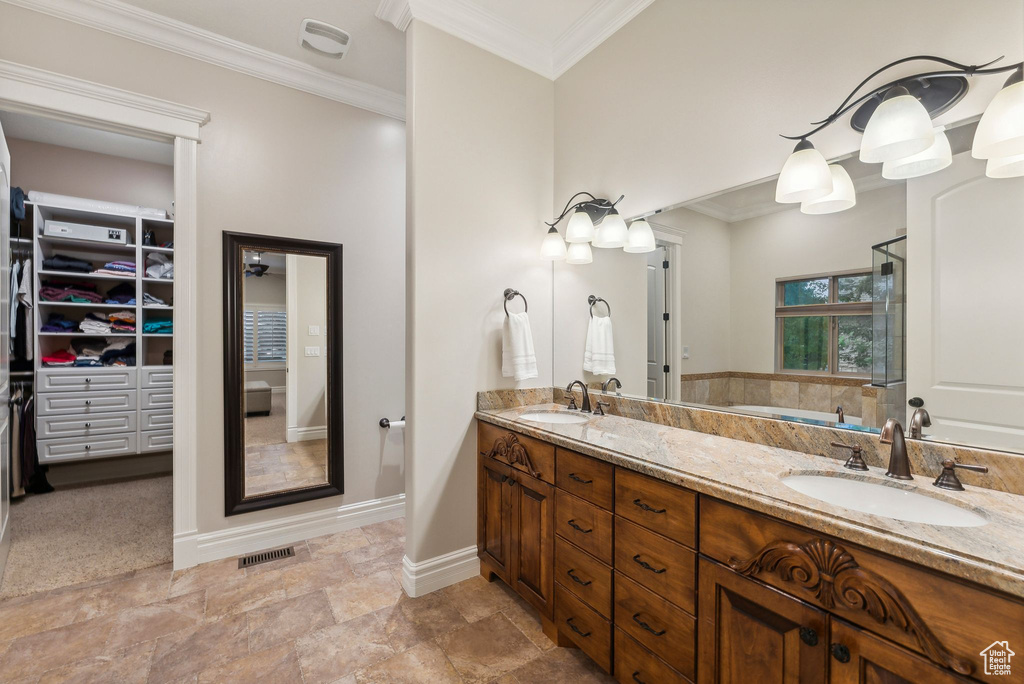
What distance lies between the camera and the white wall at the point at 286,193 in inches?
89.0

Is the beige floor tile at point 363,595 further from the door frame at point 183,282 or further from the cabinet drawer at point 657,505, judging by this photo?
the cabinet drawer at point 657,505

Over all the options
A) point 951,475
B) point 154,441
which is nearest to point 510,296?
point 951,475

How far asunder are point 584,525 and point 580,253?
1458 mm

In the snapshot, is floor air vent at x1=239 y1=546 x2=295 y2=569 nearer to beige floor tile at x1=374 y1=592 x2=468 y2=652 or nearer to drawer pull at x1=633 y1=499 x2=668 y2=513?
beige floor tile at x1=374 y1=592 x2=468 y2=652

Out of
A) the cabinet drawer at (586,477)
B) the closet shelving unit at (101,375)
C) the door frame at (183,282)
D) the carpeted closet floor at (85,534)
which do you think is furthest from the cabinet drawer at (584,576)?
the closet shelving unit at (101,375)

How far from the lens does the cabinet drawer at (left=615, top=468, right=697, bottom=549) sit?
4.10 ft

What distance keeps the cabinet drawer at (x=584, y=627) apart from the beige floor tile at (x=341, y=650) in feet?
2.33

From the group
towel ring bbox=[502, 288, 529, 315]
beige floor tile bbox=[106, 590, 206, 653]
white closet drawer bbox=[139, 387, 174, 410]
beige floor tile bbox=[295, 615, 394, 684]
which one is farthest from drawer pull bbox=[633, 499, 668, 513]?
white closet drawer bbox=[139, 387, 174, 410]

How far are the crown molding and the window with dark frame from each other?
9.04 feet

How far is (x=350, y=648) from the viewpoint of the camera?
1.78m

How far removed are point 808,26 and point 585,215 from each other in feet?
3.77

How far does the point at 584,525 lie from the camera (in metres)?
1.62

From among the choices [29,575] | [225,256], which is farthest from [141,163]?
[29,575]

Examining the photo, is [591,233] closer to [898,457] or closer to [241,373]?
[898,457]
